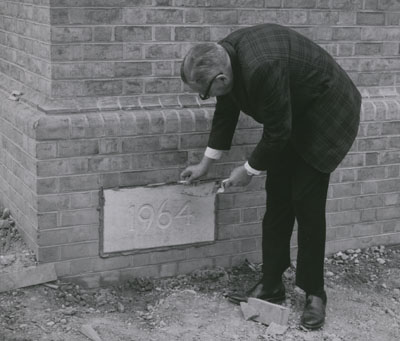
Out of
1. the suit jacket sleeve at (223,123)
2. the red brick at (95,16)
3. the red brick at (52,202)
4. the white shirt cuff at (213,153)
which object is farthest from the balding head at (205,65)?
the red brick at (52,202)

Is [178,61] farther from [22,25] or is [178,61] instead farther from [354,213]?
[354,213]

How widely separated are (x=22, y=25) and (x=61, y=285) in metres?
1.72

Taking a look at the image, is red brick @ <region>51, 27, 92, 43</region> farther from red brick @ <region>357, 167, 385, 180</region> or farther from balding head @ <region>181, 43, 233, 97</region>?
red brick @ <region>357, 167, 385, 180</region>

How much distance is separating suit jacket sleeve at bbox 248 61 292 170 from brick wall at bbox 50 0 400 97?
3.13 ft

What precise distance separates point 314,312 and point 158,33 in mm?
1981

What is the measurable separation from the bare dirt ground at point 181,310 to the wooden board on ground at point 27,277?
4 cm

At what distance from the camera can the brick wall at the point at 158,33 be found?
4465 mm

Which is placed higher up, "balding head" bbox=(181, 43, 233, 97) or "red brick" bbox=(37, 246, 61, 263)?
"balding head" bbox=(181, 43, 233, 97)

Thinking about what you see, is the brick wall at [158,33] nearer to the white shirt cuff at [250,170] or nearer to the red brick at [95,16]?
the red brick at [95,16]

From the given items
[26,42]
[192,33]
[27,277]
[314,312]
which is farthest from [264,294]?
[26,42]

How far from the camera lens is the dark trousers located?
4355 mm

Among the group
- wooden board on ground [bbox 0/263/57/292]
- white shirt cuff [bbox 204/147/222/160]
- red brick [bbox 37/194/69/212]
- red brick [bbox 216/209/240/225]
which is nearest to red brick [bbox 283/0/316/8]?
white shirt cuff [bbox 204/147/222/160]

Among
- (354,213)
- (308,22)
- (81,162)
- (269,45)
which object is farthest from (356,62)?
(81,162)

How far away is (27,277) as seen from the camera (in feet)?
14.9
